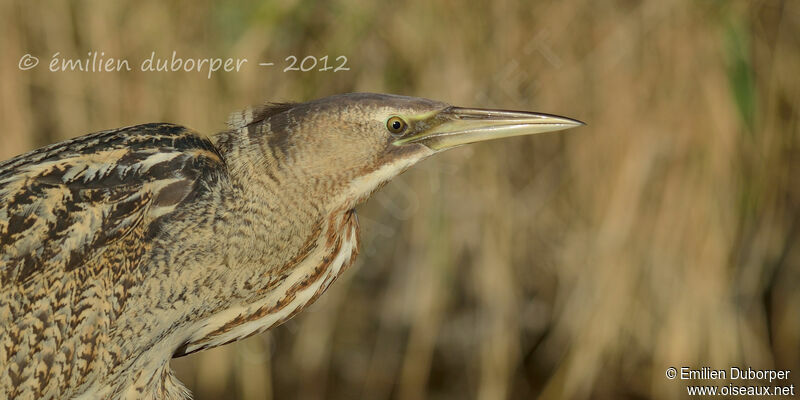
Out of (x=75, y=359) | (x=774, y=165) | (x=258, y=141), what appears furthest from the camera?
(x=774, y=165)

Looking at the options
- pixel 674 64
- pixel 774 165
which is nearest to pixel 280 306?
pixel 674 64

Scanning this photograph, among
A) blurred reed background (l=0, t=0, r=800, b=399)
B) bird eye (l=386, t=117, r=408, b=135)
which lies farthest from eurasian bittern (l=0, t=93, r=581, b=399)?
blurred reed background (l=0, t=0, r=800, b=399)

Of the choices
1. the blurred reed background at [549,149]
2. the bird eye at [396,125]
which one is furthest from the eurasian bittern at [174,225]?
the blurred reed background at [549,149]

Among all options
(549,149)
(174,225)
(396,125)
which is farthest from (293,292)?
(549,149)

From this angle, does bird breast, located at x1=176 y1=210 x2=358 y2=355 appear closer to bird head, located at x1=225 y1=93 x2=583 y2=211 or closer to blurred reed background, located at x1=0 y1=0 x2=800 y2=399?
bird head, located at x1=225 y1=93 x2=583 y2=211

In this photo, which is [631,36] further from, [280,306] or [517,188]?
[280,306]

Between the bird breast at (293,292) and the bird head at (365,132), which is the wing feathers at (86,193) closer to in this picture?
the bird head at (365,132)
